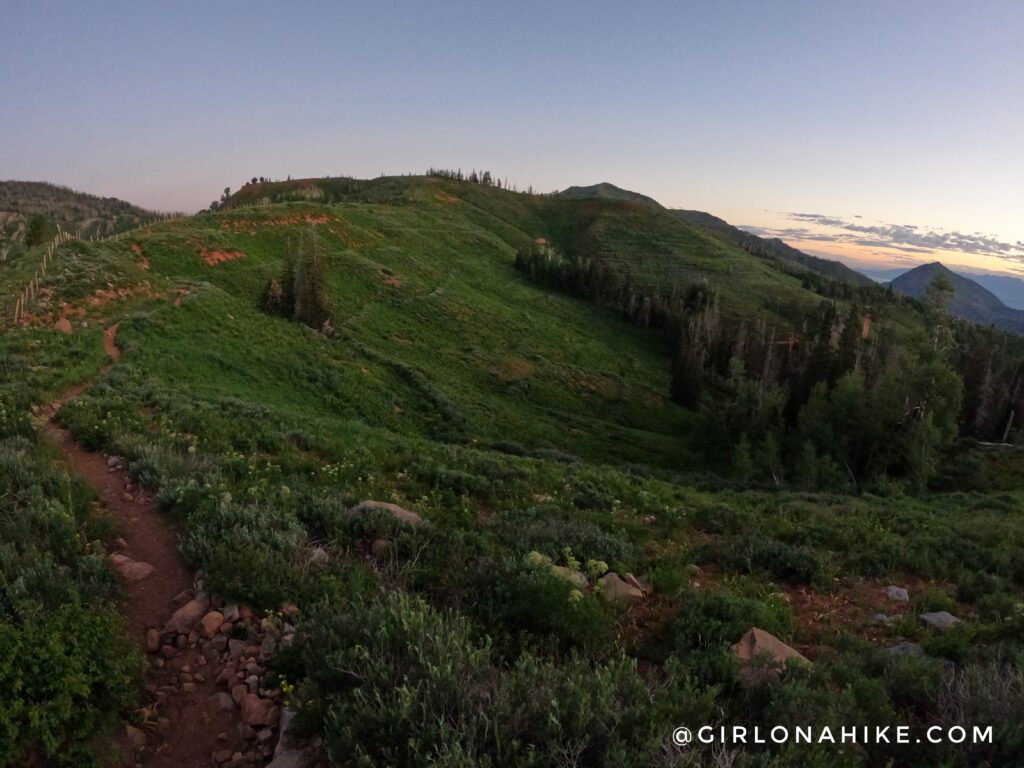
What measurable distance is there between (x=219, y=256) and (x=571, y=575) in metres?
41.0

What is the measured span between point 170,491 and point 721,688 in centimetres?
722

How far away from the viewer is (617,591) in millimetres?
7012

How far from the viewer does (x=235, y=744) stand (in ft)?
14.5

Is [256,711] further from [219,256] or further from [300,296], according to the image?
[219,256]

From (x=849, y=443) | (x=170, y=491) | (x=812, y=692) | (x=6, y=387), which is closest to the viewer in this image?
(x=812, y=692)

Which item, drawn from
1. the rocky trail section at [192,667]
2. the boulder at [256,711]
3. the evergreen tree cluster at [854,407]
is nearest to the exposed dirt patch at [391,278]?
the evergreen tree cluster at [854,407]

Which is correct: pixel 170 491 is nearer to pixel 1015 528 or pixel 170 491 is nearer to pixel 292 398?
pixel 292 398

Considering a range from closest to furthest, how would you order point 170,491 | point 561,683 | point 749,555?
point 561,683 → point 170,491 → point 749,555

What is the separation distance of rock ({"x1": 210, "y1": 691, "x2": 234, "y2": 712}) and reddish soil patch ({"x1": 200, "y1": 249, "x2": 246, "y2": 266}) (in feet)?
128

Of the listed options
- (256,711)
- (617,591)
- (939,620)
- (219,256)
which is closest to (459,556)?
(617,591)

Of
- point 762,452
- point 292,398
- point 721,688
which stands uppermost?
point 721,688

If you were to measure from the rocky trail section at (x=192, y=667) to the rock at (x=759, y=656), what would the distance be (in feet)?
12.5

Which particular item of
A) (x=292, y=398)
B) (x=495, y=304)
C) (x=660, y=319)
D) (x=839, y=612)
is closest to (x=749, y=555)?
(x=839, y=612)

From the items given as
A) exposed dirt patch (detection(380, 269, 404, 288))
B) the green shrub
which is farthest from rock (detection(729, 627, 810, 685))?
exposed dirt patch (detection(380, 269, 404, 288))
